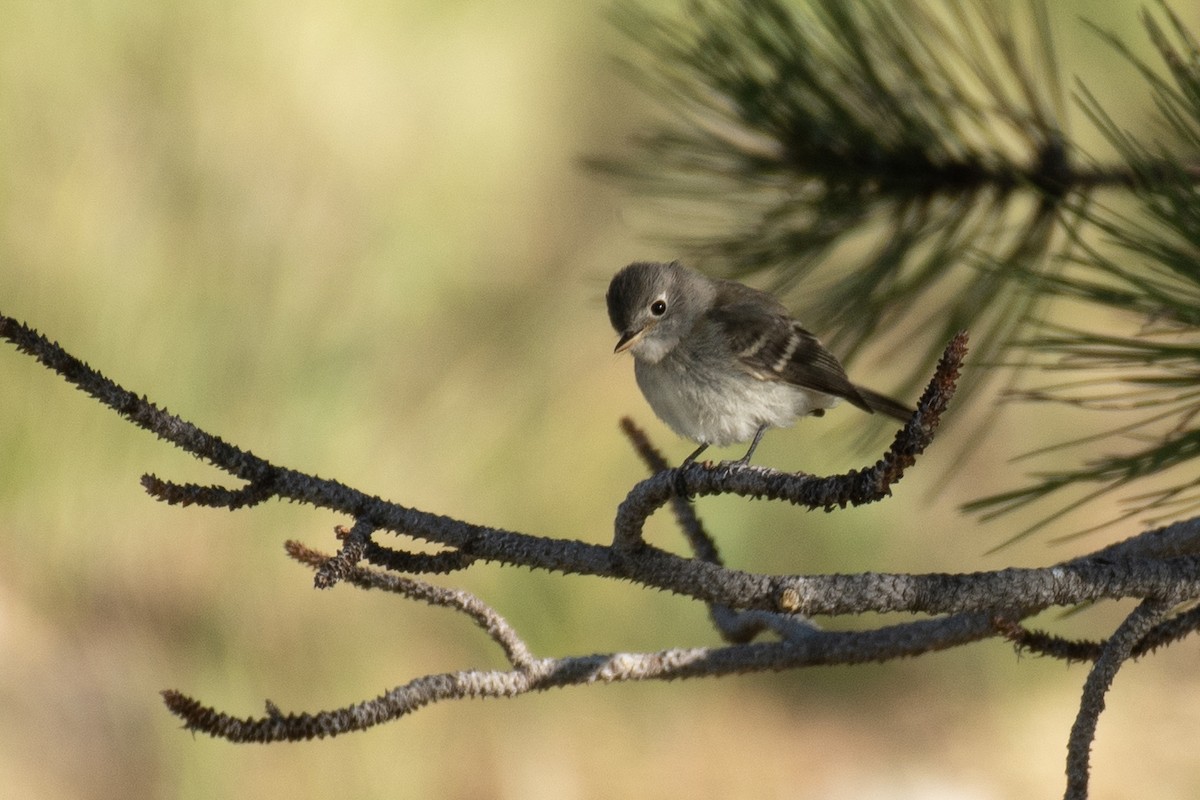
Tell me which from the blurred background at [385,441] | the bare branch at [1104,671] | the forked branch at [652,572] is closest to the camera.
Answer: the forked branch at [652,572]

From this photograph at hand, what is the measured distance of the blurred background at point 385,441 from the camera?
5.10 ft

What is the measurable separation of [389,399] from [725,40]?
799 millimetres

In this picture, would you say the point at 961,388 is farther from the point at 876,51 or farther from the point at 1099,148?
the point at 1099,148

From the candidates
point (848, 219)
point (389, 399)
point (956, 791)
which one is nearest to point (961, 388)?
point (848, 219)

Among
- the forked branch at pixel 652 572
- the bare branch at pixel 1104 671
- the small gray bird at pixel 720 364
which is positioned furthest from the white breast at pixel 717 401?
the bare branch at pixel 1104 671

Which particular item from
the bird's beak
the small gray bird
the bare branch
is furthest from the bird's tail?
the bare branch

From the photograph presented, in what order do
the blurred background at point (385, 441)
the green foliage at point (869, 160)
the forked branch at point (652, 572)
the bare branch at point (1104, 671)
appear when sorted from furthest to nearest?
the blurred background at point (385, 441) < the green foliage at point (869, 160) < the bare branch at point (1104, 671) < the forked branch at point (652, 572)

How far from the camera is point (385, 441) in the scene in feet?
5.81

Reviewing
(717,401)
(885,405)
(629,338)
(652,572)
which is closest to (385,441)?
(629,338)

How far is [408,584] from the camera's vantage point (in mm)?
728

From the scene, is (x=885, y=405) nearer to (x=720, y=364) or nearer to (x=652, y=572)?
(x=720, y=364)

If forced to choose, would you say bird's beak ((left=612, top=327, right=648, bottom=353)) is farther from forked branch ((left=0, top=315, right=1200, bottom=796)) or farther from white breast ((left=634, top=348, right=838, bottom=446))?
forked branch ((left=0, top=315, right=1200, bottom=796))

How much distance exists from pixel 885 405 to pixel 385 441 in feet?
2.38

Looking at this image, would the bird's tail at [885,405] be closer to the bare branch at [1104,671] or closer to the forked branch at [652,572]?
the forked branch at [652,572]
